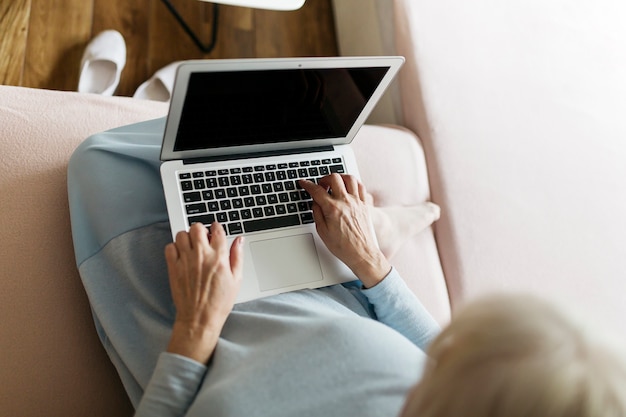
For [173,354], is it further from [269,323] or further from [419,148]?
[419,148]

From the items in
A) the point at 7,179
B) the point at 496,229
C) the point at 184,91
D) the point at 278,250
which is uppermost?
the point at 184,91

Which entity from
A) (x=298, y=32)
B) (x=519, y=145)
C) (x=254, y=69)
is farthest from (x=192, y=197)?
(x=298, y=32)

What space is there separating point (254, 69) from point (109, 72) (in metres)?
0.79

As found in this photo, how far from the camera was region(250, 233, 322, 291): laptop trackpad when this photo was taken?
85 centimetres

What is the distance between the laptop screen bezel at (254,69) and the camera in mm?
699

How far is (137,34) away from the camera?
4.92 feet

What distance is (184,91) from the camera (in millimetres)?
720

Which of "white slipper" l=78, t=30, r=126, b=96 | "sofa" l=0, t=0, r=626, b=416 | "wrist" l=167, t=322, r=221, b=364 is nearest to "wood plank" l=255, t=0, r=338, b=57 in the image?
"sofa" l=0, t=0, r=626, b=416

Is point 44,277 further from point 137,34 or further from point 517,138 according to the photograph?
point 517,138

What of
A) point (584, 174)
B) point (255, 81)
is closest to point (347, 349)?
point (255, 81)

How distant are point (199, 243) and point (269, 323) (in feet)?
Result: 0.50

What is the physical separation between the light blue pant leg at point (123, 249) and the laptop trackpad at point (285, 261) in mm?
146

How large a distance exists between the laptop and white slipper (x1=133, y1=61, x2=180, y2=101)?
59cm

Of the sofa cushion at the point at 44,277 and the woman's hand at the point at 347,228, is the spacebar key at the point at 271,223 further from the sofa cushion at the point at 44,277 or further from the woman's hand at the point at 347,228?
the sofa cushion at the point at 44,277
